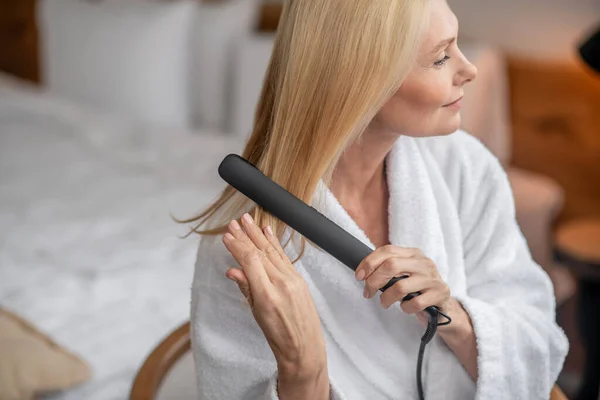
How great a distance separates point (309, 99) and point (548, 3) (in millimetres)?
1601

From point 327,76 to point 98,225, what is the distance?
4.03ft

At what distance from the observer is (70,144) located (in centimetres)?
254

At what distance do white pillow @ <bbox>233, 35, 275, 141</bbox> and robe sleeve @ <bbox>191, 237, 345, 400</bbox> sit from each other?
4.71ft

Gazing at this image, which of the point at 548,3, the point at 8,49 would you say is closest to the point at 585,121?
the point at 548,3

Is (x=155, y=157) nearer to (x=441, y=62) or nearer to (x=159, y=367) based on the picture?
(x=159, y=367)

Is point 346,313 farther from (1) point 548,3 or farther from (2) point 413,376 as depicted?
(1) point 548,3

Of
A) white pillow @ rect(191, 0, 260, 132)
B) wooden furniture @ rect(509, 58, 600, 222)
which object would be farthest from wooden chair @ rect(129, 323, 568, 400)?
white pillow @ rect(191, 0, 260, 132)

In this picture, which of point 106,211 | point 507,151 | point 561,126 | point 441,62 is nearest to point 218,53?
point 106,211

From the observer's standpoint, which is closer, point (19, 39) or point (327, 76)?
point (327, 76)

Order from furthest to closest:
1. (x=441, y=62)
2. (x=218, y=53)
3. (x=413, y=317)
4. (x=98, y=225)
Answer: (x=218, y=53) → (x=98, y=225) → (x=413, y=317) → (x=441, y=62)

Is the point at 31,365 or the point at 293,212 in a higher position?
the point at 293,212

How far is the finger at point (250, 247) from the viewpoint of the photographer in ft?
2.68

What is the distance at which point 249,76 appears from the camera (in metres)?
2.43

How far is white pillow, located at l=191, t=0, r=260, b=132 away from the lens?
2.61 m
